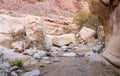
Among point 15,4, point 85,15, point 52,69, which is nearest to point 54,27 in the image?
point 85,15

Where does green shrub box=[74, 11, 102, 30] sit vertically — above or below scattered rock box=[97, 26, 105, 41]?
above

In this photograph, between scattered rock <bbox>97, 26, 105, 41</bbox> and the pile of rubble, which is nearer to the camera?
the pile of rubble

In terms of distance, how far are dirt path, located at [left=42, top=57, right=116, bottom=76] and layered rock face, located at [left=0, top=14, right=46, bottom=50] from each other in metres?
2.18

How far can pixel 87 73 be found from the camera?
541 cm

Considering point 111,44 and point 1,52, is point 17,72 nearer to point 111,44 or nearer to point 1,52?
point 1,52

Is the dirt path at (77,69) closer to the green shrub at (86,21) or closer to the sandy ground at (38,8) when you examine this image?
the green shrub at (86,21)

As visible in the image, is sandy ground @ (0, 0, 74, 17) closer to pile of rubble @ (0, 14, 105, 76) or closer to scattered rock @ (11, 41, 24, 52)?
pile of rubble @ (0, 14, 105, 76)

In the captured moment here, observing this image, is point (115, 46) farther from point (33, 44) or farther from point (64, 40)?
point (64, 40)

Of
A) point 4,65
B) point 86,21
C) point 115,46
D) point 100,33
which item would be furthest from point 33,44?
point 86,21

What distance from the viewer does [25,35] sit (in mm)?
9016

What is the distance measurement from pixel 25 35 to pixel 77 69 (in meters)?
3.67

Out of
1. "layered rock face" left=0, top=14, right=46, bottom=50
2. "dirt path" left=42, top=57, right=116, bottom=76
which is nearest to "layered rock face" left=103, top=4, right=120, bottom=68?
"dirt path" left=42, top=57, right=116, bottom=76

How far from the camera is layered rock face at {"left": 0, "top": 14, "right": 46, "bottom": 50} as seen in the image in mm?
8453

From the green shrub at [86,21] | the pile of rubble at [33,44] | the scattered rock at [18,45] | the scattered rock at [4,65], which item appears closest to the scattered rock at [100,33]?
the pile of rubble at [33,44]
